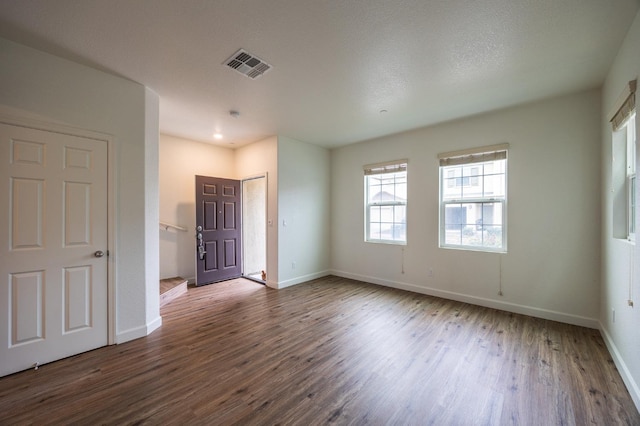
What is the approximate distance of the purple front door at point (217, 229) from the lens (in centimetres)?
470

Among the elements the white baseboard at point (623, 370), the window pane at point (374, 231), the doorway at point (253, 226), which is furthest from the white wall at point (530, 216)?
the doorway at point (253, 226)

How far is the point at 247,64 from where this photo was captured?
237cm

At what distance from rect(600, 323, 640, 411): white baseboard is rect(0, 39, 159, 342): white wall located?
13.9ft

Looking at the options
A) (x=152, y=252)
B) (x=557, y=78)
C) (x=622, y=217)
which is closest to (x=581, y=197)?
(x=622, y=217)

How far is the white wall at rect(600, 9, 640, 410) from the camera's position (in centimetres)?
181

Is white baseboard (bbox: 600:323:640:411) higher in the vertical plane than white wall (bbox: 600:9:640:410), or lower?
lower

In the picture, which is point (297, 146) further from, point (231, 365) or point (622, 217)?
point (622, 217)

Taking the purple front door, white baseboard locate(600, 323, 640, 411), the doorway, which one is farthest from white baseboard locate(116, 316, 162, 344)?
white baseboard locate(600, 323, 640, 411)

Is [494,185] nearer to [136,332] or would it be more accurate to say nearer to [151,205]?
[151,205]

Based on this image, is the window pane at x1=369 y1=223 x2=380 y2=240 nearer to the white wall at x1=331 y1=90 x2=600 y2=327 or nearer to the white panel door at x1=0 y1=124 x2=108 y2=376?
the white wall at x1=331 y1=90 x2=600 y2=327

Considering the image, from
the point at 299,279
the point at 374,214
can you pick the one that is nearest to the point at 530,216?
the point at 374,214

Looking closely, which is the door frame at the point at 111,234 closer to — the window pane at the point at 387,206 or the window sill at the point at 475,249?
the window pane at the point at 387,206

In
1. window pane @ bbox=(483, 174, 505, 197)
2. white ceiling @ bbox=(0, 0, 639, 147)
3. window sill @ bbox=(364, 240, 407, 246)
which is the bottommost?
window sill @ bbox=(364, 240, 407, 246)

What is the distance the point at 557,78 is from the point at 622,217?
4.98ft
